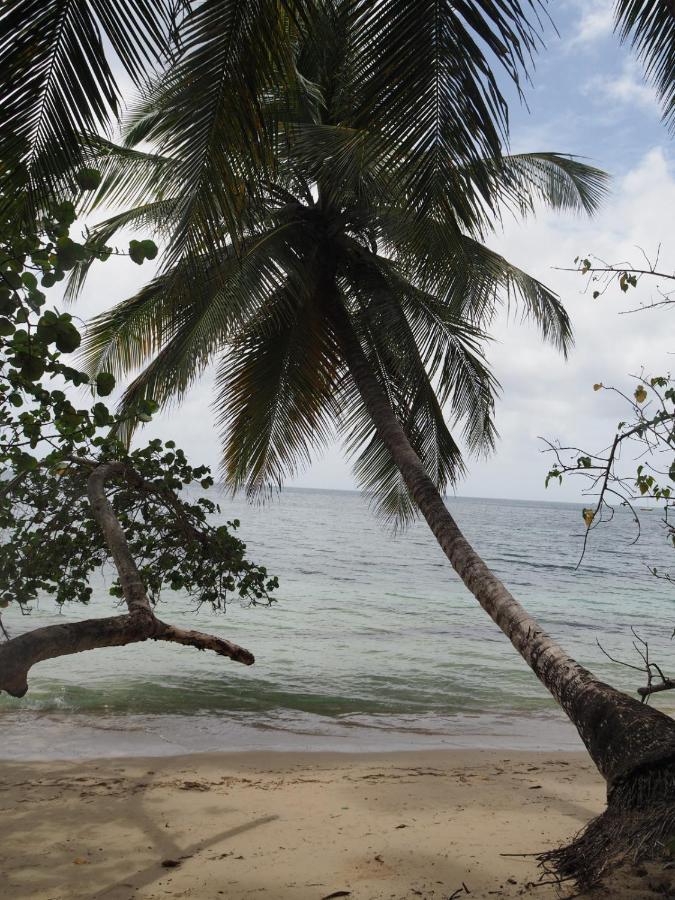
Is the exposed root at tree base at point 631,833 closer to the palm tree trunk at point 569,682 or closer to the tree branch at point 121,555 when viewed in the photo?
the palm tree trunk at point 569,682

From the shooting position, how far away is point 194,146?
4.15 metres

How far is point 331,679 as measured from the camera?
41.4 feet

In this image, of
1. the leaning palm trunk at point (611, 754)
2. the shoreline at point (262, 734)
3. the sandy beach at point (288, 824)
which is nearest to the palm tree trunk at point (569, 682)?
the leaning palm trunk at point (611, 754)

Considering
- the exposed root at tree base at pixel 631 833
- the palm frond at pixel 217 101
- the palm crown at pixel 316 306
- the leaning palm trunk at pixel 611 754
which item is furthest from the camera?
the palm crown at pixel 316 306

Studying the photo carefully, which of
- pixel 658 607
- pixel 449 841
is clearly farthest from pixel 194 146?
pixel 658 607

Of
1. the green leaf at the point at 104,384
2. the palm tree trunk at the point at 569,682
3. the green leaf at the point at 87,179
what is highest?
the green leaf at the point at 87,179

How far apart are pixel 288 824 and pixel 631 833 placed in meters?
2.99

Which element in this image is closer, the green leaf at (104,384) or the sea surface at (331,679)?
the green leaf at (104,384)

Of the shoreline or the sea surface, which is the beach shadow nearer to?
the shoreline

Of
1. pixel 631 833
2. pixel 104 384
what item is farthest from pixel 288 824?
pixel 104 384

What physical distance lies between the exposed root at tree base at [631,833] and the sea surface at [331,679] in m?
5.01

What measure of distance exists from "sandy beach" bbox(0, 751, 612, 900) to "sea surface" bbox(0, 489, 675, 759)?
3.25 feet

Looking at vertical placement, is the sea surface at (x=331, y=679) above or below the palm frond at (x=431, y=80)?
below

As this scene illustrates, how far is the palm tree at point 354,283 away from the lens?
410 centimetres
